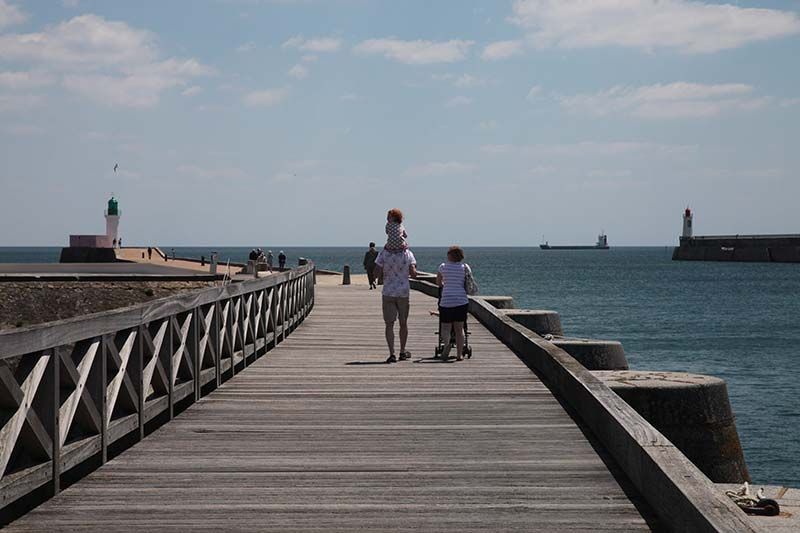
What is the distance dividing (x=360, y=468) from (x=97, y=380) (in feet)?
5.84

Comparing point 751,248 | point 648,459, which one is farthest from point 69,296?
point 751,248

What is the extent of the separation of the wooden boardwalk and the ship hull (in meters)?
171

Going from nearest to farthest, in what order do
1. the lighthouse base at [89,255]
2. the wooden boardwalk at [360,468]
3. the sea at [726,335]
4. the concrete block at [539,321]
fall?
the wooden boardwalk at [360,468] < the concrete block at [539,321] < the sea at [726,335] < the lighthouse base at [89,255]

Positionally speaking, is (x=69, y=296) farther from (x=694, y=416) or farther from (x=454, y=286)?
(x=694, y=416)

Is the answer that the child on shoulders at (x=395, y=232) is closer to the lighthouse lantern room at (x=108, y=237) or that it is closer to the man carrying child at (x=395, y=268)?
the man carrying child at (x=395, y=268)

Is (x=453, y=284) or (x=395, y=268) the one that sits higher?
(x=395, y=268)

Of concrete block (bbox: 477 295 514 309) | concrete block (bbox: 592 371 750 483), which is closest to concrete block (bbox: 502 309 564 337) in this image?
concrete block (bbox: 477 295 514 309)

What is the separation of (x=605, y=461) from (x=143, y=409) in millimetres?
3331

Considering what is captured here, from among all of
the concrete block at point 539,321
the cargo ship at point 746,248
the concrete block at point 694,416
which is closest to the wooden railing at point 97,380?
the concrete block at point 694,416

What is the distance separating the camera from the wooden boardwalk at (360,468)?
5.67 m

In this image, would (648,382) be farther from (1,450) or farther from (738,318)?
(738,318)

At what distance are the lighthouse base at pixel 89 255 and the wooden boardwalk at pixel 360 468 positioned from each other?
65.5 metres

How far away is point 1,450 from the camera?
5.21 m

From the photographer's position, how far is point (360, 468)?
22.7 feet
